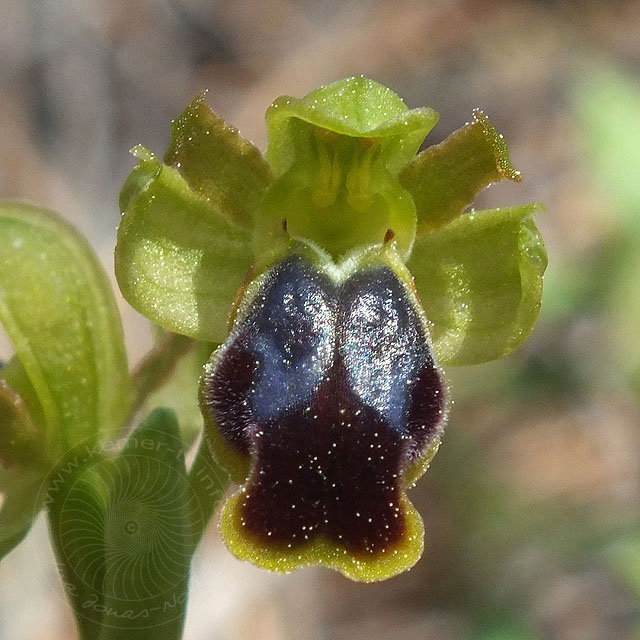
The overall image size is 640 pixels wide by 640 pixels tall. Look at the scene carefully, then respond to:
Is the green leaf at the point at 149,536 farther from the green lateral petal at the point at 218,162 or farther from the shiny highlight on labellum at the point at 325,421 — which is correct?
the green lateral petal at the point at 218,162

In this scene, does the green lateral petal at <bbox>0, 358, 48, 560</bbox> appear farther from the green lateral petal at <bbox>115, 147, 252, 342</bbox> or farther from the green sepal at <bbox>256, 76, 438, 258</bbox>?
the green sepal at <bbox>256, 76, 438, 258</bbox>

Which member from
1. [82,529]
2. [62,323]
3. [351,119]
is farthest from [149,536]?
[351,119]

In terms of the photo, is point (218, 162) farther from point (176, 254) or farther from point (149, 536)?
point (149, 536)

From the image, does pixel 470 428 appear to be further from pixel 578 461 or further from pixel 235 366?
pixel 235 366

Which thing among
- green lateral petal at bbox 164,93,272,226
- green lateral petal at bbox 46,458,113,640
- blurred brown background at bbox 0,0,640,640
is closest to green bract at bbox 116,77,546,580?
green lateral petal at bbox 164,93,272,226

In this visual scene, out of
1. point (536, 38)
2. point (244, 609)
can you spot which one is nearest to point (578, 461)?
point (244, 609)

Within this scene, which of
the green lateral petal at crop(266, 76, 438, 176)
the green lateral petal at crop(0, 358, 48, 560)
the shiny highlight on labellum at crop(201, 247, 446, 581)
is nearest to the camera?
the shiny highlight on labellum at crop(201, 247, 446, 581)
